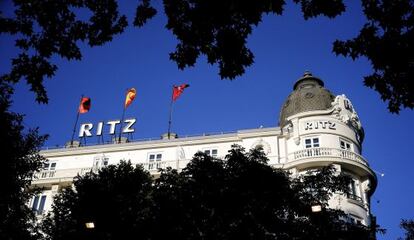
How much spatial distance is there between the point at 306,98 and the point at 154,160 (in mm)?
15845

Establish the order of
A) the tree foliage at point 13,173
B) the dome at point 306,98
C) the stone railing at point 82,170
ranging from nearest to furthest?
the tree foliage at point 13,173
the stone railing at point 82,170
the dome at point 306,98

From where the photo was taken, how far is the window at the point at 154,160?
145 feet

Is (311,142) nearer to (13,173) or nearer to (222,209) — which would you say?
(222,209)

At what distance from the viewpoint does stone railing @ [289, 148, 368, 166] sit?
39719 mm

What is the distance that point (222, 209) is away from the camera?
76.0 ft

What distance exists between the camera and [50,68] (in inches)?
418

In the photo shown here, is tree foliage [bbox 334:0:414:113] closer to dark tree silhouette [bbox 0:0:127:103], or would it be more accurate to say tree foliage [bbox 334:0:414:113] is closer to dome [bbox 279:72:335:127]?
dark tree silhouette [bbox 0:0:127:103]

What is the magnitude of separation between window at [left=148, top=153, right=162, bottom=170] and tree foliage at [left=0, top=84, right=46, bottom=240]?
21171 mm

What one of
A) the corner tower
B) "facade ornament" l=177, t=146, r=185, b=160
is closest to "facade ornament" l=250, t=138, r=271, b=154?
the corner tower

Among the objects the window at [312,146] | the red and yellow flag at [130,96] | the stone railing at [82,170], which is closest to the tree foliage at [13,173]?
the stone railing at [82,170]

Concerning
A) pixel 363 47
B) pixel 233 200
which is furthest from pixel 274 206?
pixel 363 47

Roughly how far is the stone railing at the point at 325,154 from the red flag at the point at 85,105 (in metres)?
25.7

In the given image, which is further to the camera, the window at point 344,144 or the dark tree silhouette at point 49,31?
the window at point 344,144

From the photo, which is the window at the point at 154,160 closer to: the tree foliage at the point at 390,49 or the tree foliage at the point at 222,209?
the tree foliage at the point at 222,209
